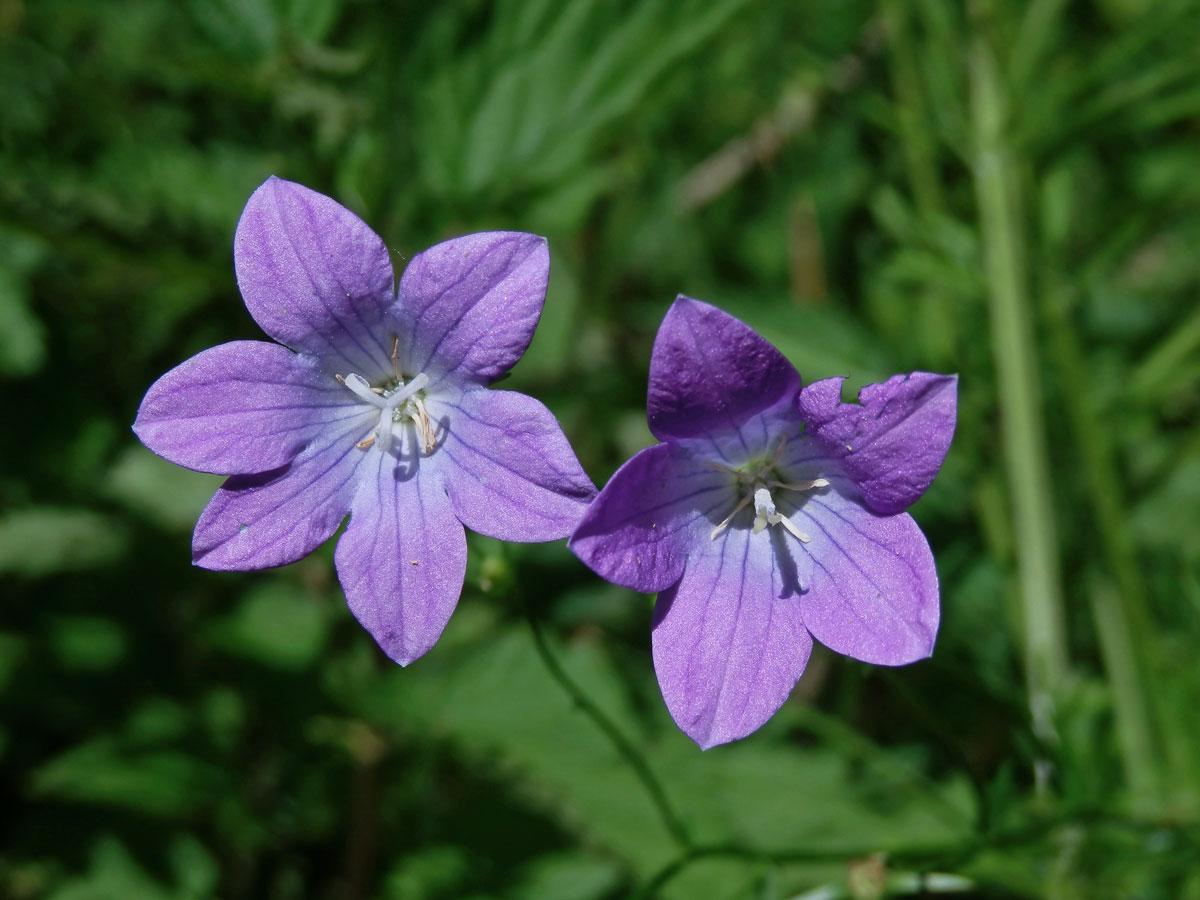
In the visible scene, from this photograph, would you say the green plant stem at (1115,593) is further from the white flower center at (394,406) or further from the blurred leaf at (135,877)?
the blurred leaf at (135,877)

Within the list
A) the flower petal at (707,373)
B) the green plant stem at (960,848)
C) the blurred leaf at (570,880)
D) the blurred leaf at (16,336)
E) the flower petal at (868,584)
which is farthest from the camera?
the blurred leaf at (570,880)

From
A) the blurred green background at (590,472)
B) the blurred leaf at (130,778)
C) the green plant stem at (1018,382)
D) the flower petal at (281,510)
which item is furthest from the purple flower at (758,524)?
the blurred leaf at (130,778)

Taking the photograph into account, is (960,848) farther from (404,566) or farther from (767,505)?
(404,566)

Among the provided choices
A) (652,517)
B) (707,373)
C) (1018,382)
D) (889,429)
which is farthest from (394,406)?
(1018,382)

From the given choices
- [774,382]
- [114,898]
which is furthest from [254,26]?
[114,898]

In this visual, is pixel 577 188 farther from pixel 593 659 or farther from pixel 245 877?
pixel 245 877

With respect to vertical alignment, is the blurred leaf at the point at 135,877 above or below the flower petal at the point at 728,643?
below

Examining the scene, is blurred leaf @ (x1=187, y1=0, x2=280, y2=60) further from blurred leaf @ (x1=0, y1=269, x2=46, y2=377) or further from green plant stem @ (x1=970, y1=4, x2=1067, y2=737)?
green plant stem @ (x1=970, y1=4, x2=1067, y2=737)
